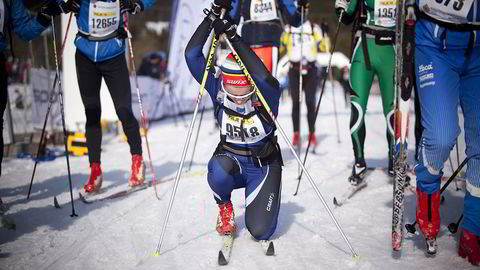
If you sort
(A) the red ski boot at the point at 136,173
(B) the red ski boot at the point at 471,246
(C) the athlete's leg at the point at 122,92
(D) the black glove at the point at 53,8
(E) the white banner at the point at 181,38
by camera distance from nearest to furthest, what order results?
(B) the red ski boot at the point at 471,246, (D) the black glove at the point at 53,8, (C) the athlete's leg at the point at 122,92, (A) the red ski boot at the point at 136,173, (E) the white banner at the point at 181,38

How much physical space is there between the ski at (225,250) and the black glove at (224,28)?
1.46 m

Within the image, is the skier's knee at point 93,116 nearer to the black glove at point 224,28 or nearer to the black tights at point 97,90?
the black tights at point 97,90

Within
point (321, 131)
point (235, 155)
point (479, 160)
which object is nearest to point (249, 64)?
point (235, 155)

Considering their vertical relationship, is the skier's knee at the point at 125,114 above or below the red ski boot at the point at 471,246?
above

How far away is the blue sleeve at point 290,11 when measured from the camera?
5691 millimetres

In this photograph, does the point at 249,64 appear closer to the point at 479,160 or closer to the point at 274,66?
the point at 479,160

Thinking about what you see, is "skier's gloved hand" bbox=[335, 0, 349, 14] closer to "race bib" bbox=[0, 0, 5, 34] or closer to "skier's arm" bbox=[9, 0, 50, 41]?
"skier's arm" bbox=[9, 0, 50, 41]

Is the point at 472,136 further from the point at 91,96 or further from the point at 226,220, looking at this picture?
A: the point at 91,96

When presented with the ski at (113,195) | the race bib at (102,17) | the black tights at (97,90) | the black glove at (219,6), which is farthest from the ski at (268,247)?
the race bib at (102,17)

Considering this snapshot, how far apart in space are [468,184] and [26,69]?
9.30 m

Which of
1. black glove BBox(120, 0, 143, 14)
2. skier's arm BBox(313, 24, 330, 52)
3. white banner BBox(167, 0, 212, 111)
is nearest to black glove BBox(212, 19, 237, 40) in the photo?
black glove BBox(120, 0, 143, 14)

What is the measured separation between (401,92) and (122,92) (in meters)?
2.98

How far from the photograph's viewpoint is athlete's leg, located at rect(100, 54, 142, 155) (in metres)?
4.75

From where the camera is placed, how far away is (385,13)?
4.48 metres
